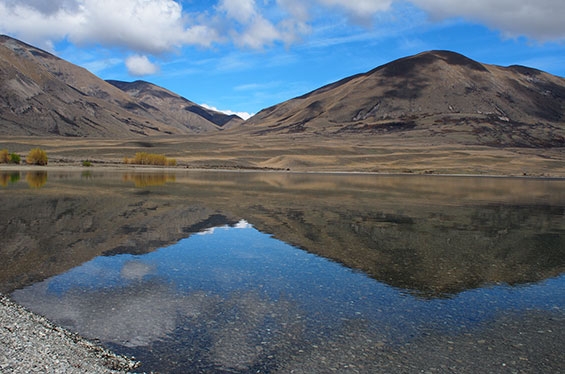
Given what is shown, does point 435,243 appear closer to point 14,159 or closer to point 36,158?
point 36,158

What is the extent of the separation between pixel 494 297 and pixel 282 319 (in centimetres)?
745

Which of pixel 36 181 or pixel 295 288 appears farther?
pixel 36 181

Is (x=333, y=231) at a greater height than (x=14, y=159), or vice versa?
(x=14, y=159)

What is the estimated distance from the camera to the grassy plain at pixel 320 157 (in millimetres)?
119500

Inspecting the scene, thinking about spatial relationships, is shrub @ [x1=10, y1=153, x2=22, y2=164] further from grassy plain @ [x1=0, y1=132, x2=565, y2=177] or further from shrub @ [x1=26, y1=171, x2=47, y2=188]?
shrub @ [x1=26, y1=171, x2=47, y2=188]

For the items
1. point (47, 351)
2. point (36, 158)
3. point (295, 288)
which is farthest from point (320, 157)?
point (47, 351)

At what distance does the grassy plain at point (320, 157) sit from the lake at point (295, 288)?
3553 inches

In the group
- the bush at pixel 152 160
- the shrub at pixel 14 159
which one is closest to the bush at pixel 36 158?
the shrub at pixel 14 159

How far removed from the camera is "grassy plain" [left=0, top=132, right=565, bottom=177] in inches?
4705

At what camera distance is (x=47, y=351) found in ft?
31.0

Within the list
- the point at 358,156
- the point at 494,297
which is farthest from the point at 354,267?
the point at 358,156

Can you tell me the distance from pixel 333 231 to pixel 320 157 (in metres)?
112

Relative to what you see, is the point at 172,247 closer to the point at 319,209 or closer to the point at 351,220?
the point at 351,220

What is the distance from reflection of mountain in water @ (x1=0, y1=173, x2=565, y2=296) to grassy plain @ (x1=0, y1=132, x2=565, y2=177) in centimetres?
7586
